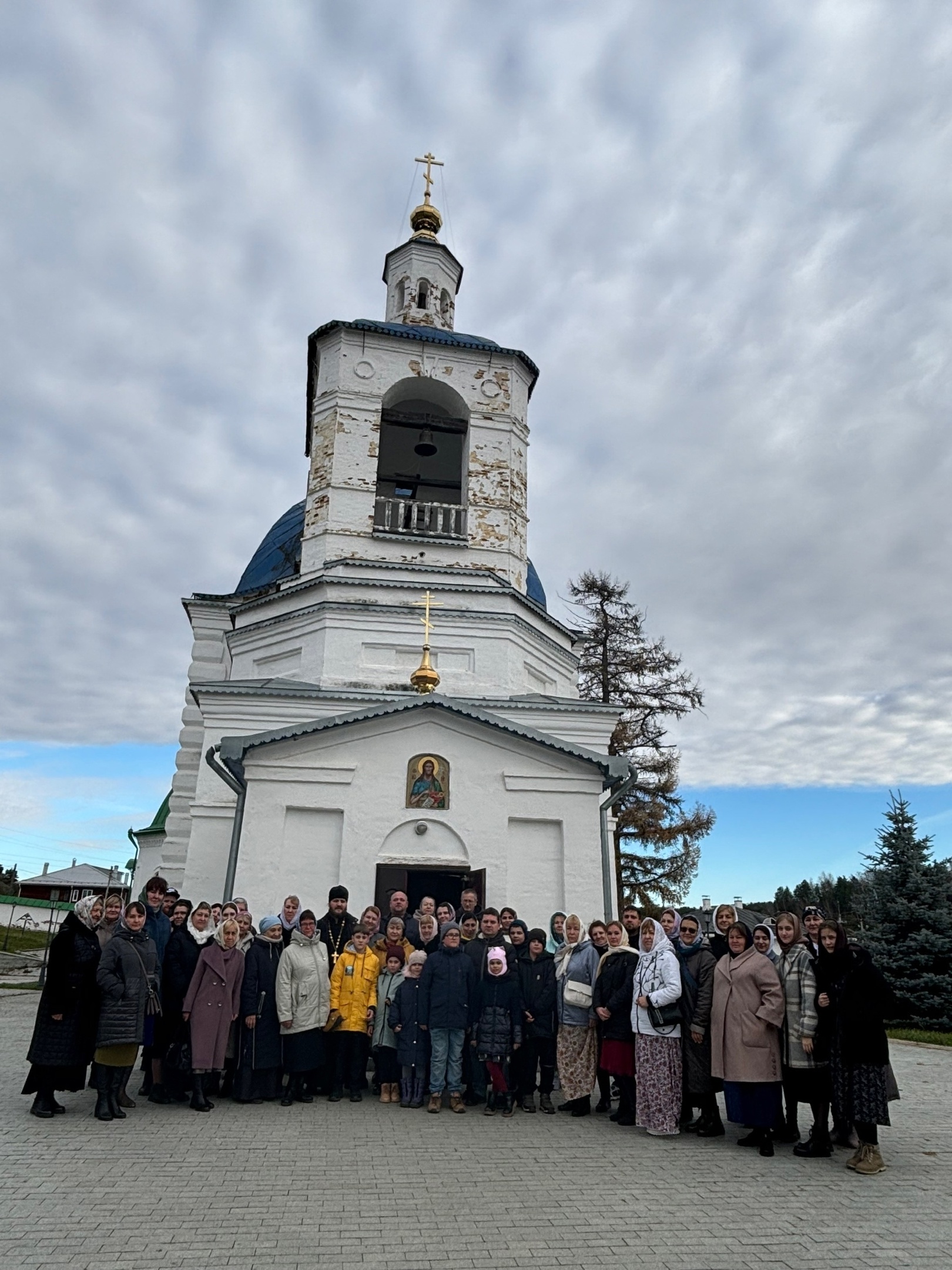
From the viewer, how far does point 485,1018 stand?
21.5 ft

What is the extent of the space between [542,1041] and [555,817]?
4.29 meters

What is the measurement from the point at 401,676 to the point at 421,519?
319cm

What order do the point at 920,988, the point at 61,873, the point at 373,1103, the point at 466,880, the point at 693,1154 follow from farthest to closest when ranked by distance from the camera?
1. the point at 61,873
2. the point at 920,988
3. the point at 466,880
4. the point at 373,1103
5. the point at 693,1154

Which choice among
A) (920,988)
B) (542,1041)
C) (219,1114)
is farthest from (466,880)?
(920,988)

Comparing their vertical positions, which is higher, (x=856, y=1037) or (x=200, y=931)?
(x=200, y=931)

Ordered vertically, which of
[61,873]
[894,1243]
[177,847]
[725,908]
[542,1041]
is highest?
[61,873]

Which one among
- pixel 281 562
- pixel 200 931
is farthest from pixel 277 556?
pixel 200 931

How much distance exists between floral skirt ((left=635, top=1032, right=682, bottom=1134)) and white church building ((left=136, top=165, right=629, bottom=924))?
4.65 m

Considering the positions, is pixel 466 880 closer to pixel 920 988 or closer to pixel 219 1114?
pixel 219 1114

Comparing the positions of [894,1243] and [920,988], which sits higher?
[920,988]

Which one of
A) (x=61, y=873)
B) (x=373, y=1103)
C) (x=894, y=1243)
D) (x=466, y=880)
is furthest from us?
(x=61, y=873)

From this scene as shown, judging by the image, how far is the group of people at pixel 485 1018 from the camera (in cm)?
556

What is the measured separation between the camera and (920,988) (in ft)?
43.9

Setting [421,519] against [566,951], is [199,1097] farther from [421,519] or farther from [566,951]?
[421,519]
